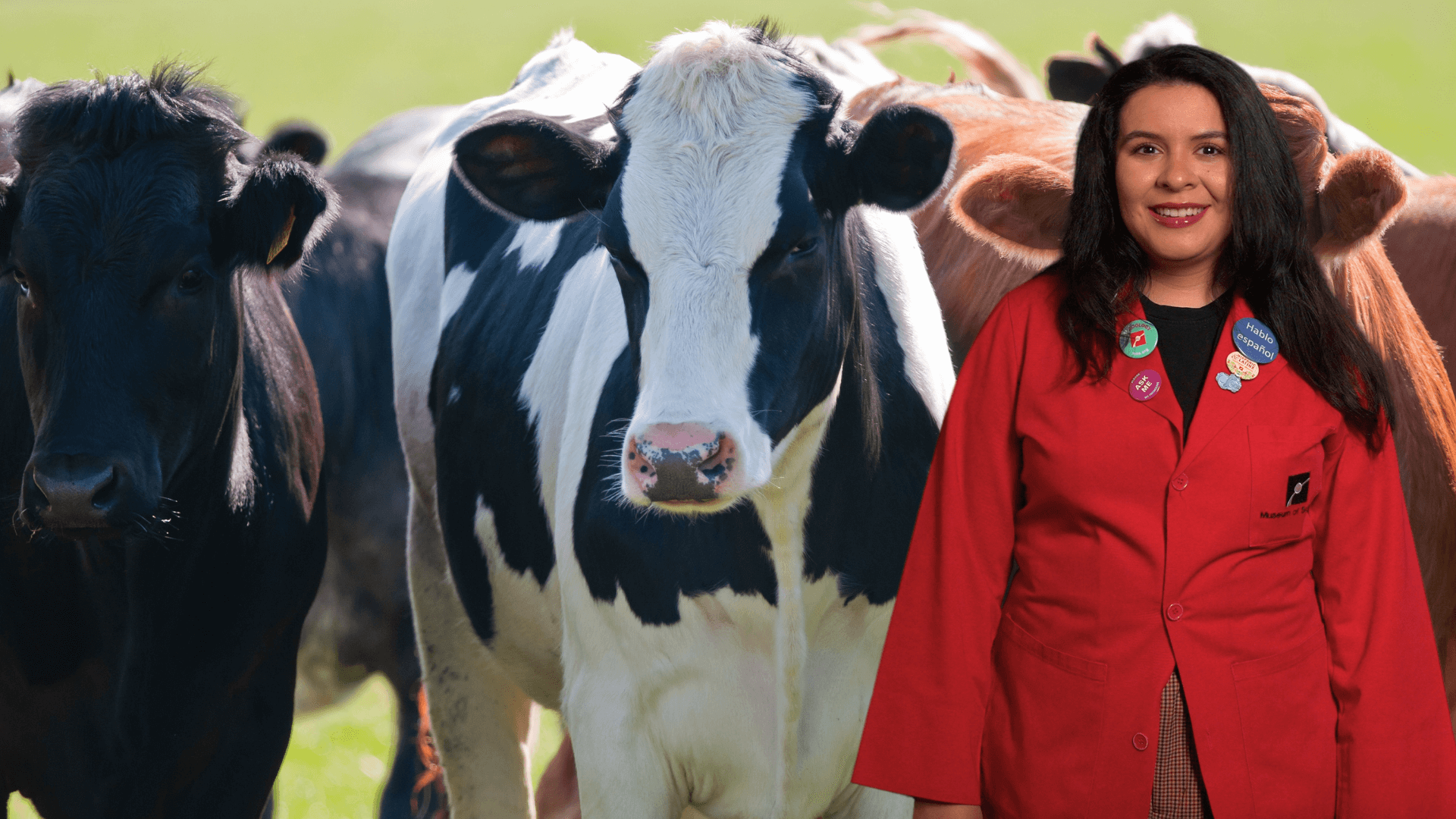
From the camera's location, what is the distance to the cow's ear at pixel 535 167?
2.94 metres

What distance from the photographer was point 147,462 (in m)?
2.94

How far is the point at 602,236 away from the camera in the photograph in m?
2.71

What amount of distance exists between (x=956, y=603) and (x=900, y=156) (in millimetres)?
1024

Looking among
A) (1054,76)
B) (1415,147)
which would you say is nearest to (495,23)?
(1415,147)

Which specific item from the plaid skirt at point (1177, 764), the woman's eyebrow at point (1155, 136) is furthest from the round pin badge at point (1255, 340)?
the plaid skirt at point (1177, 764)

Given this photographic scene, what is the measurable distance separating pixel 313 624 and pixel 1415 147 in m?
16.9

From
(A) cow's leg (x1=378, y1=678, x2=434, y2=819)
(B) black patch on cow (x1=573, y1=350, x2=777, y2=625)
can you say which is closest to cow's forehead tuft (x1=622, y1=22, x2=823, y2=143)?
(B) black patch on cow (x1=573, y1=350, x2=777, y2=625)

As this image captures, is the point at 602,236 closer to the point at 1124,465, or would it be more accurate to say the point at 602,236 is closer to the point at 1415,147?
the point at 1124,465

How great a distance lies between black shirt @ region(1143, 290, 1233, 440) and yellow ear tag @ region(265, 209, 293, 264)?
198cm

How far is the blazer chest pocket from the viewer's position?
1940 mm

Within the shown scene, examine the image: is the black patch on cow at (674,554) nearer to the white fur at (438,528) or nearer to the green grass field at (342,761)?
the white fur at (438,528)

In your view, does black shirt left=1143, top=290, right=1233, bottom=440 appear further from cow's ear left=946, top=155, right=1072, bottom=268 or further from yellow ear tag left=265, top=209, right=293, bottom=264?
yellow ear tag left=265, top=209, right=293, bottom=264

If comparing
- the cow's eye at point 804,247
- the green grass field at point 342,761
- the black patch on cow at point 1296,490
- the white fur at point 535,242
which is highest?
the cow's eye at point 804,247

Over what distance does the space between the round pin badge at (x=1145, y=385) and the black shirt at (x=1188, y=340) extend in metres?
0.04
